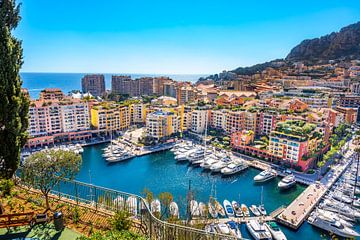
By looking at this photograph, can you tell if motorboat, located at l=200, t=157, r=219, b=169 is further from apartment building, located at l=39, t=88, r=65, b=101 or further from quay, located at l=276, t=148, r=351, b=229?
apartment building, located at l=39, t=88, r=65, b=101

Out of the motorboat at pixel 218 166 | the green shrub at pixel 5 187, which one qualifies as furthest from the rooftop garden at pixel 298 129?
the green shrub at pixel 5 187

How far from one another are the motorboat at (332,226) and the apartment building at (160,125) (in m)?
23.7

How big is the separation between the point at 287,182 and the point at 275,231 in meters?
8.87

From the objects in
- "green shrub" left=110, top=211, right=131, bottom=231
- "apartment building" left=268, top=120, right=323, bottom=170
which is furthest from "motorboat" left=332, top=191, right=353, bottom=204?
"green shrub" left=110, top=211, right=131, bottom=231

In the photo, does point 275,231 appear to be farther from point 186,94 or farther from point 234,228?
point 186,94

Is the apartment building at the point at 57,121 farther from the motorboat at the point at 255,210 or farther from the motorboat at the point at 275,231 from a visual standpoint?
the motorboat at the point at 275,231

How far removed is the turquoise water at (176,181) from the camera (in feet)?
74.3

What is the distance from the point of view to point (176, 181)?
2606 centimetres

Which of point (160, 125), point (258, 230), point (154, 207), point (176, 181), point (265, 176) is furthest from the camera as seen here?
point (160, 125)

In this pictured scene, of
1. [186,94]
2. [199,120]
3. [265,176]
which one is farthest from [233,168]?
[186,94]

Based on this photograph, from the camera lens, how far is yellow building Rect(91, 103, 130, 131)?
4028cm

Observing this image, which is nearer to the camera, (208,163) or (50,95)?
(208,163)

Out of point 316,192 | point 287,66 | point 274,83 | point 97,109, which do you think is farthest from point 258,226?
point 287,66

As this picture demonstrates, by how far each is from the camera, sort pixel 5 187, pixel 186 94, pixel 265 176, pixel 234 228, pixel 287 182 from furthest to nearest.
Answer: pixel 186 94
pixel 265 176
pixel 287 182
pixel 234 228
pixel 5 187
